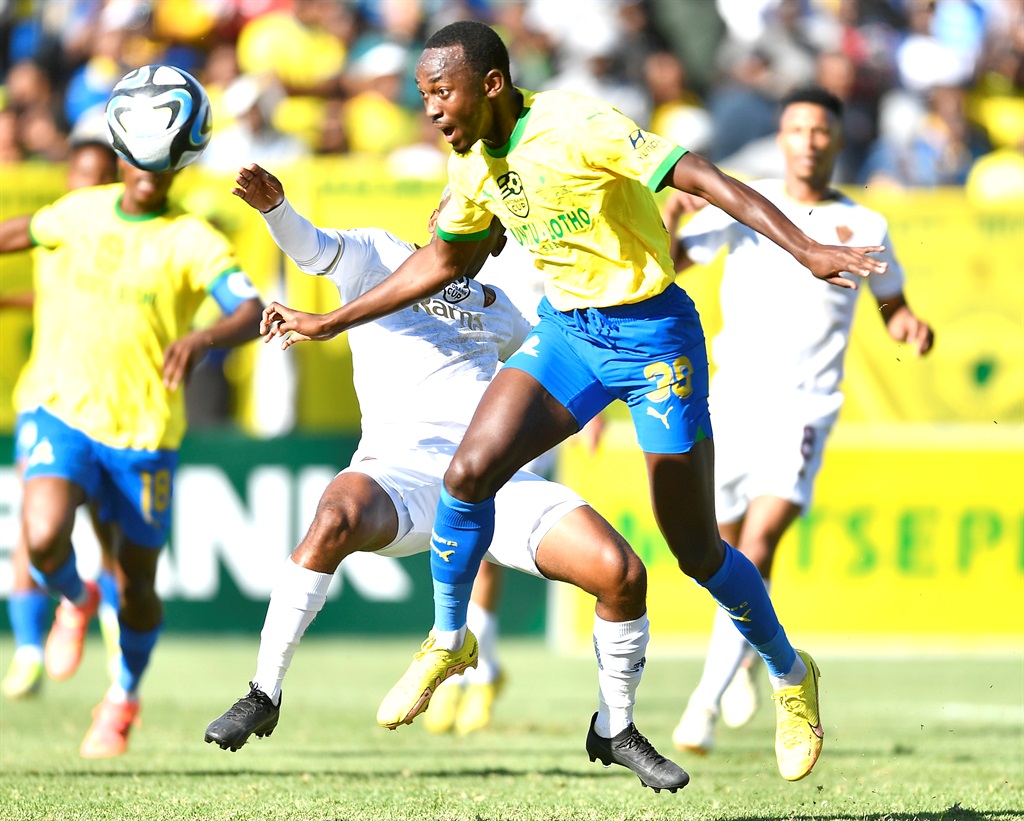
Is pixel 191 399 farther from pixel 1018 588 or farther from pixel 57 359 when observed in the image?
pixel 1018 588

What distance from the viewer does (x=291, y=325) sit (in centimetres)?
566

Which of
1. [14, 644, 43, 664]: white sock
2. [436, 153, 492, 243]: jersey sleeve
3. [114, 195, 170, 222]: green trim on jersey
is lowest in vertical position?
[14, 644, 43, 664]: white sock

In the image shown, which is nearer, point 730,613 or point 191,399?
point 730,613

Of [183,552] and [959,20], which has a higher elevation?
[959,20]

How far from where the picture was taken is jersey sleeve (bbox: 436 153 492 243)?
5.55 metres

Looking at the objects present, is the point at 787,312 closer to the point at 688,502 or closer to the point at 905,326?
the point at 905,326

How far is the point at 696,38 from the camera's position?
52.9ft

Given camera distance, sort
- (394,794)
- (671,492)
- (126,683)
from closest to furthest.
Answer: (671,492)
(394,794)
(126,683)

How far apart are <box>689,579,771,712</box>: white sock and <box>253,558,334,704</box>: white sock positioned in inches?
97.3

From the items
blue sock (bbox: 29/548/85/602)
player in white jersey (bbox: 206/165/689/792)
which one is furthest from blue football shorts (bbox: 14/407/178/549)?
player in white jersey (bbox: 206/165/689/792)

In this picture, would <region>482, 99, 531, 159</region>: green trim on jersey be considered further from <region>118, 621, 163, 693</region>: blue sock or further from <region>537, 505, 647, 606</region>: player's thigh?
<region>118, 621, 163, 693</region>: blue sock

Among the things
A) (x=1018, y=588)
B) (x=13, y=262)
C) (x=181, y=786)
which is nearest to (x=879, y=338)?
(x=1018, y=588)

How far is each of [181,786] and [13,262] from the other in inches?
253

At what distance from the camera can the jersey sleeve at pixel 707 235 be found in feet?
25.8
